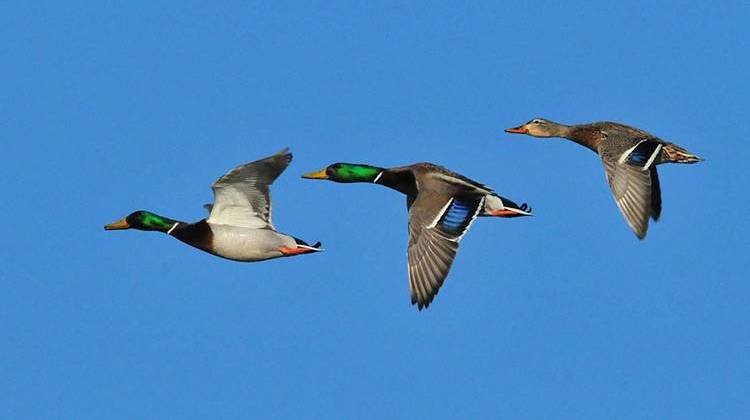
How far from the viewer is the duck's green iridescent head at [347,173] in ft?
68.5

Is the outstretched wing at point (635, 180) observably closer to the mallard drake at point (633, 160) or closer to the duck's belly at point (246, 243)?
the mallard drake at point (633, 160)

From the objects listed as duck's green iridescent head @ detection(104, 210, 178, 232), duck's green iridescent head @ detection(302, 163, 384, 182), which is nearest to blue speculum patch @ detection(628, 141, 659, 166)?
duck's green iridescent head @ detection(302, 163, 384, 182)

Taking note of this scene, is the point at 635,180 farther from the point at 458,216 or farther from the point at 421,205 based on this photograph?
the point at 421,205

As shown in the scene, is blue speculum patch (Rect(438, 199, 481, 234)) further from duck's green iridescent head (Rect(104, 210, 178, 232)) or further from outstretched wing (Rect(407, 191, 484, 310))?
duck's green iridescent head (Rect(104, 210, 178, 232))

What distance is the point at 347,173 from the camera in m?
21.0

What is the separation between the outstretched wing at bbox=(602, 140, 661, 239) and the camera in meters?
19.6

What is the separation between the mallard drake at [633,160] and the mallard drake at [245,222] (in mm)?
3421

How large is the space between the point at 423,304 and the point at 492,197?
2438mm

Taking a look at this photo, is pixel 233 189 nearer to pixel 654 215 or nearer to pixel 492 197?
pixel 492 197

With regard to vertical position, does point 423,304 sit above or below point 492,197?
below

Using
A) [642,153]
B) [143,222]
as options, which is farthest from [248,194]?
[642,153]

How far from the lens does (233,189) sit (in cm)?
1944

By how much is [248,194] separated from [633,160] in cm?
431

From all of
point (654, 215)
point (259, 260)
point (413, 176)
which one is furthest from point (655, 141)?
point (259, 260)
